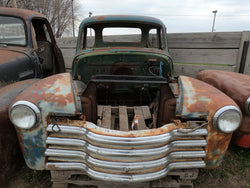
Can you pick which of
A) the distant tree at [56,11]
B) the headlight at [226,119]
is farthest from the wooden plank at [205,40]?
the distant tree at [56,11]

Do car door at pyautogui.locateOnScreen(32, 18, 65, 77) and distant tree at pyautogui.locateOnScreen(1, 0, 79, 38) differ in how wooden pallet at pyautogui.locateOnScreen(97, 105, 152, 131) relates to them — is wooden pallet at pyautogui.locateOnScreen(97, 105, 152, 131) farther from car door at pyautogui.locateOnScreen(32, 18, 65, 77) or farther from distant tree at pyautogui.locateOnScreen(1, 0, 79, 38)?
distant tree at pyautogui.locateOnScreen(1, 0, 79, 38)

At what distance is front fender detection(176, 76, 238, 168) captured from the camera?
1489mm

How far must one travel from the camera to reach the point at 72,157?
139cm

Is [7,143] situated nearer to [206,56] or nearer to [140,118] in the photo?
[140,118]

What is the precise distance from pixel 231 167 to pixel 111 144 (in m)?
1.70

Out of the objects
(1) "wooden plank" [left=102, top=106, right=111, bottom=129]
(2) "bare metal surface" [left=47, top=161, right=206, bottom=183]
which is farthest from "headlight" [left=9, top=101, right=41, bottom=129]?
(1) "wooden plank" [left=102, top=106, right=111, bottom=129]

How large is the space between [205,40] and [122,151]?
340 centimetres

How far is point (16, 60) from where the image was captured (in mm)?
2625

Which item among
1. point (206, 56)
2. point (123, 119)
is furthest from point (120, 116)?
point (206, 56)

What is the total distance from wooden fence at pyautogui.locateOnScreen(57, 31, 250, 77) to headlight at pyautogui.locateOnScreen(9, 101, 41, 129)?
3475 millimetres

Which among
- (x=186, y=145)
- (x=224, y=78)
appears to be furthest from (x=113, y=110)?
(x=224, y=78)

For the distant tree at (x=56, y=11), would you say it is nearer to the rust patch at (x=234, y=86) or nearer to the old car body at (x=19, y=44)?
the old car body at (x=19, y=44)

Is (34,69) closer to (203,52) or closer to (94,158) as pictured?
(94,158)

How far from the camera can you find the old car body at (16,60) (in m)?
1.55
